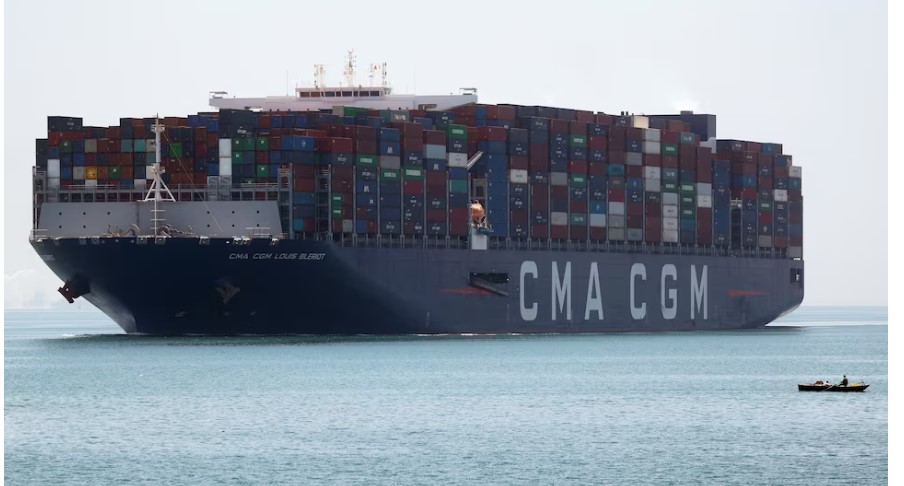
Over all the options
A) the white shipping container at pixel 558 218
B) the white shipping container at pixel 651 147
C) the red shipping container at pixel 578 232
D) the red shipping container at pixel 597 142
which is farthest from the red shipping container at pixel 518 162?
the white shipping container at pixel 651 147

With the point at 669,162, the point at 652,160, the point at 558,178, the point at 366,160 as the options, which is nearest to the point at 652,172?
the point at 652,160

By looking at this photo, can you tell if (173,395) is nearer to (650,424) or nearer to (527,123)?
(650,424)

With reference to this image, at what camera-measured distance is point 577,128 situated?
95500 millimetres

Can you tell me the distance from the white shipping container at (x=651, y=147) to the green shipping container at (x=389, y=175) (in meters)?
20.3

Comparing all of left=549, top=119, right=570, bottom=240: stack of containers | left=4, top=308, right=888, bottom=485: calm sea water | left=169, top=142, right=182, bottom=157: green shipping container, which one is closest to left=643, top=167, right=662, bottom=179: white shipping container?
left=549, top=119, right=570, bottom=240: stack of containers

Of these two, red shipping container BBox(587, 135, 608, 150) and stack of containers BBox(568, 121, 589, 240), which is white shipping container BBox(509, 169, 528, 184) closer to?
stack of containers BBox(568, 121, 589, 240)

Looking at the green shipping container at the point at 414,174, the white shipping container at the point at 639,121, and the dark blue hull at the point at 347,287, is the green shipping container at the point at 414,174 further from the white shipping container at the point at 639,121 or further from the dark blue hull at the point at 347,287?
the white shipping container at the point at 639,121

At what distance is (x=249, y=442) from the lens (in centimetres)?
4666

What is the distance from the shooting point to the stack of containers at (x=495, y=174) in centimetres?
8969

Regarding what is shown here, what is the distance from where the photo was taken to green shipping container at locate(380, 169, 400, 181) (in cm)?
8394

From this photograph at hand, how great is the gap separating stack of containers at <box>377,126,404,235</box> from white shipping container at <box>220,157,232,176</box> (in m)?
7.24

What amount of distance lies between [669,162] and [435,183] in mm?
19823

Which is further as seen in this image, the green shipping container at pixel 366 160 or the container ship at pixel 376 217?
the green shipping container at pixel 366 160

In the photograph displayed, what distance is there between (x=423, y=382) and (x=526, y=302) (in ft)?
94.6
